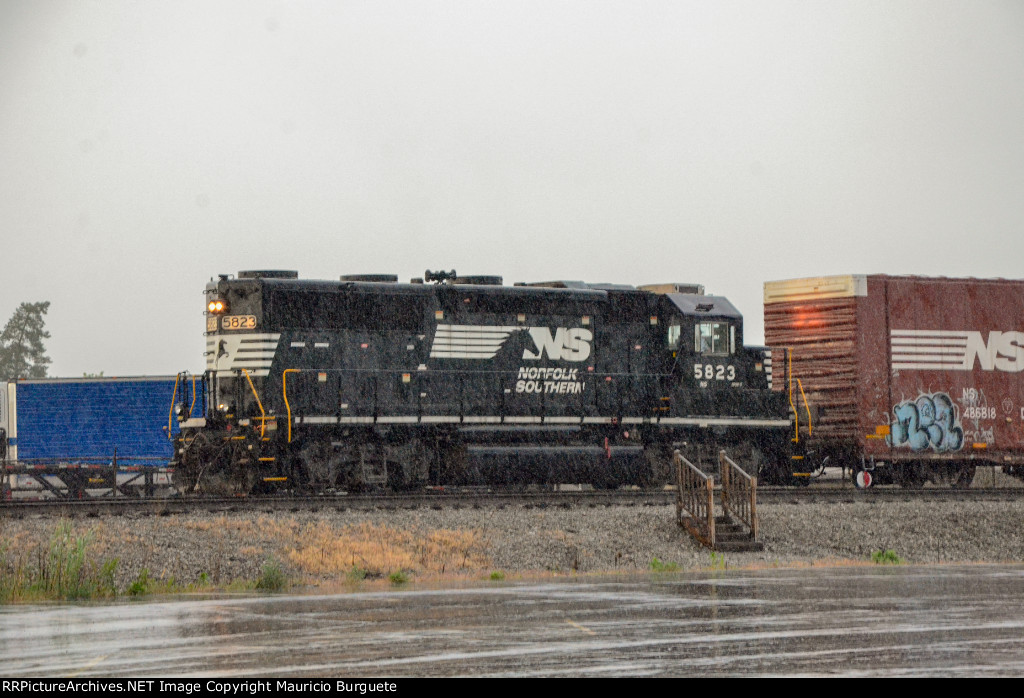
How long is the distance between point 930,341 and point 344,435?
12937mm

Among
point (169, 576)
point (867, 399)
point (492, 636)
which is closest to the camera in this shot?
point (492, 636)

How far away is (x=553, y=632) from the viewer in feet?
31.8

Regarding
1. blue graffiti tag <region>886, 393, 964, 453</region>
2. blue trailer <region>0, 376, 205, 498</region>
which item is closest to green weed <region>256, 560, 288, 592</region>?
blue graffiti tag <region>886, 393, 964, 453</region>

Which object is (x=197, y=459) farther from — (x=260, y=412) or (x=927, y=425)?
(x=927, y=425)

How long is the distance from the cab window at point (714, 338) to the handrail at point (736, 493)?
18.3ft

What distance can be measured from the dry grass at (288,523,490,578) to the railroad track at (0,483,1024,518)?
7.28ft

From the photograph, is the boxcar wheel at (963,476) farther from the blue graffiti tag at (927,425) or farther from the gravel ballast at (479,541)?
the gravel ballast at (479,541)

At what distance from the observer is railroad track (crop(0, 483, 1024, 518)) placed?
18.7m

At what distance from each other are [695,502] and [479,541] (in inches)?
144

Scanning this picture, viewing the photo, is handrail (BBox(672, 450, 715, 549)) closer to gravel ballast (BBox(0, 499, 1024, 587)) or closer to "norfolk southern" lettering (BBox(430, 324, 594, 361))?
gravel ballast (BBox(0, 499, 1024, 587))

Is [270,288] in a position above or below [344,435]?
above

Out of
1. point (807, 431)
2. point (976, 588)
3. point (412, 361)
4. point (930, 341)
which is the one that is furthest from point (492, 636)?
point (930, 341)

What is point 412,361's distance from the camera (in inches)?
901

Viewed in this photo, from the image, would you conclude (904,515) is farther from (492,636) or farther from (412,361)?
(492,636)
